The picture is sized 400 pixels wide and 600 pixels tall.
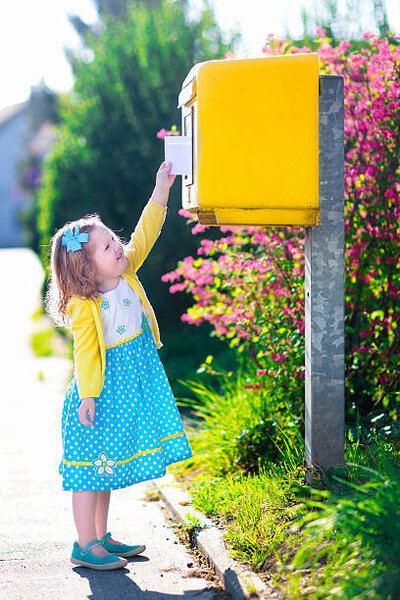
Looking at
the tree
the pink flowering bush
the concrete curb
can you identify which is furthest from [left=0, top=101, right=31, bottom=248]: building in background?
the concrete curb

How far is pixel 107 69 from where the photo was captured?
1016 centimetres

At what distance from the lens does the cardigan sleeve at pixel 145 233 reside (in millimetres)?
3760

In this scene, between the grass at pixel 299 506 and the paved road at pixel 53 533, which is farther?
the paved road at pixel 53 533

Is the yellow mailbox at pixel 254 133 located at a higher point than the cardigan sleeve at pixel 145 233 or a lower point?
higher

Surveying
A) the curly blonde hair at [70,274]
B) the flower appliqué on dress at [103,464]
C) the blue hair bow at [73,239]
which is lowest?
the flower appliqué on dress at [103,464]

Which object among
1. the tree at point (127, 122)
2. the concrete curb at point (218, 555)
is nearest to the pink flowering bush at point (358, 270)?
the concrete curb at point (218, 555)

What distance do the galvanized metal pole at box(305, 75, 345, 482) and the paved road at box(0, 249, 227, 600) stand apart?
2.62 ft

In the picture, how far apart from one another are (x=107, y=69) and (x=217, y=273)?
6.19 m

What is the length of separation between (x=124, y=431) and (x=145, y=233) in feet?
3.04

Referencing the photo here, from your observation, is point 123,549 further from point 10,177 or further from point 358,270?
point 10,177

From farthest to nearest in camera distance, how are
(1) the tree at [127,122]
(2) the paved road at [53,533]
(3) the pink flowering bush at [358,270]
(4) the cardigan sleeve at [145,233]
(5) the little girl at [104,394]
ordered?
(1) the tree at [127,122] < (3) the pink flowering bush at [358,270] < (4) the cardigan sleeve at [145,233] < (5) the little girl at [104,394] < (2) the paved road at [53,533]

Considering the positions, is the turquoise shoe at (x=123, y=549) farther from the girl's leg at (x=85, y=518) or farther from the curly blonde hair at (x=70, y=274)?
the curly blonde hair at (x=70, y=274)

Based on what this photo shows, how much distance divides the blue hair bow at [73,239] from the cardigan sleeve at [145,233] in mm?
266

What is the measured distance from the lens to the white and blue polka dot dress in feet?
11.5
